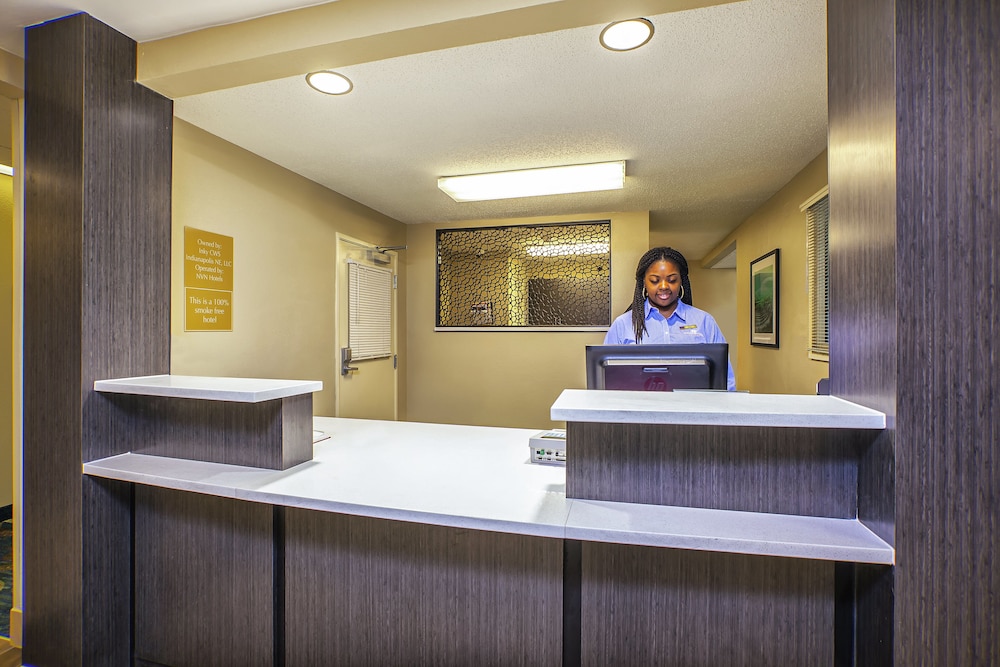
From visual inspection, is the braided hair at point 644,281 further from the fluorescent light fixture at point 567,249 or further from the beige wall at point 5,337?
the beige wall at point 5,337

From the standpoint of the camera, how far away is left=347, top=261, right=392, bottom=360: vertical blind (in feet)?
12.8

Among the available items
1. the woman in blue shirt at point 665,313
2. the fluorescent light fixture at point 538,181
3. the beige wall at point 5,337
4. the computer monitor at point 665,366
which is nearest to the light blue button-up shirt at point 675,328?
the woman in blue shirt at point 665,313

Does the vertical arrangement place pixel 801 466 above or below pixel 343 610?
above

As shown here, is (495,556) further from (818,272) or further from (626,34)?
(818,272)

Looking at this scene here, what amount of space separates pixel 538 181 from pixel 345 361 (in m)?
2.04

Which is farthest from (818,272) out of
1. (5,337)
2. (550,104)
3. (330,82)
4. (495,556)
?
(5,337)

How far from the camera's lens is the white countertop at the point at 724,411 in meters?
0.99

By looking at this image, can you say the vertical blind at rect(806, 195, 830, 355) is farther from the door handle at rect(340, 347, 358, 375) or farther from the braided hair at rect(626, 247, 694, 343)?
the door handle at rect(340, 347, 358, 375)

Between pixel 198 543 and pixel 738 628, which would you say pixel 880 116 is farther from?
pixel 198 543

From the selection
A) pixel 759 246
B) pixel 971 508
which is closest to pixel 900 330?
pixel 971 508

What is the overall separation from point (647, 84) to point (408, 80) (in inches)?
41.0

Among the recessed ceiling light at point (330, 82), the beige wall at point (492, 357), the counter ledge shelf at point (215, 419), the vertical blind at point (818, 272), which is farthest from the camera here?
the beige wall at point (492, 357)

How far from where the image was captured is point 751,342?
4.56m

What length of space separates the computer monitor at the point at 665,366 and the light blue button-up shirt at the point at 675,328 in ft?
4.05
